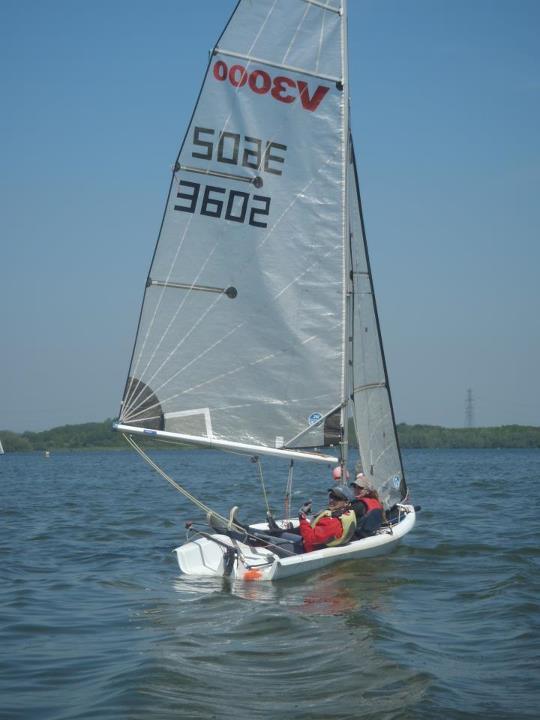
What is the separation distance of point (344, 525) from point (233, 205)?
14.7 ft

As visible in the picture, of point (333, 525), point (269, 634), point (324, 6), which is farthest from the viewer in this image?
point (324, 6)

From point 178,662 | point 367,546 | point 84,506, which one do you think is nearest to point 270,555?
point 367,546

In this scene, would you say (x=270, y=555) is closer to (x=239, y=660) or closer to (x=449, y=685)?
(x=239, y=660)

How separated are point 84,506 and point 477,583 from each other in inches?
572

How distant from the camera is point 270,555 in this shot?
482 inches

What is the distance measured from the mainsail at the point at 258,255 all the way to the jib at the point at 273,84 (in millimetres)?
14

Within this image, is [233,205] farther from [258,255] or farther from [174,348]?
[174,348]

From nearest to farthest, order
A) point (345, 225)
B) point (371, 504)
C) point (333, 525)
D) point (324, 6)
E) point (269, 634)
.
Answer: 1. point (269, 634)
2. point (333, 525)
3. point (324, 6)
4. point (345, 225)
5. point (371, 504)

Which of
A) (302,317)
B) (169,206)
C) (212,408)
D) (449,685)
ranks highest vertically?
(169,206)

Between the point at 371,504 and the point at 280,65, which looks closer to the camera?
the point at 280,65

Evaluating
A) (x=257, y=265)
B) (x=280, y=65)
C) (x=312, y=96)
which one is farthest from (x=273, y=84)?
(x=257, y=265)

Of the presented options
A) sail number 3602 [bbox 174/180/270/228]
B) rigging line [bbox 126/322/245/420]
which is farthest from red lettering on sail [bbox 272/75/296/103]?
rigging line [bbox 126/322/245/420]

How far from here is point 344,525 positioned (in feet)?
42.1

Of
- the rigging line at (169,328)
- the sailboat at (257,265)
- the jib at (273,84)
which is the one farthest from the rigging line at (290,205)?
the jib at (273,84)
